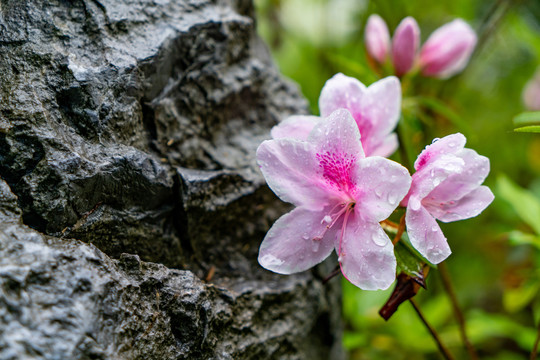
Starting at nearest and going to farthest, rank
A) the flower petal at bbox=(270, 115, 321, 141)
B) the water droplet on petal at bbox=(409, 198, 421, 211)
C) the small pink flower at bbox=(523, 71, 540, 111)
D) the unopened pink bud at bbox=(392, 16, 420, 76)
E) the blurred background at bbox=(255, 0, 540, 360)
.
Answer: the water droplet on petal at bbox=(409, 198, 421, 211)
the flower petal at bbox=(270, 115, 321, 141)
the unopened pink bud at bbox=(392, 16, 420, 76)
the blurred background at bbox=(255, 0, 540, 360)
the small pink flower at bbox=(523, 71, 540, 111)

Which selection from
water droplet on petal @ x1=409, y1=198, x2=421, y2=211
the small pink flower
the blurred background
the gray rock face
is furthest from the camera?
the small pink flower

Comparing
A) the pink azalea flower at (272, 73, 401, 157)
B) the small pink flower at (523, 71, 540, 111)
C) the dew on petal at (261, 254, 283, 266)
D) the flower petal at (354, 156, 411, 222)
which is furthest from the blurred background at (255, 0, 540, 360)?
the dew on petal at (261, 254, 283, 266)

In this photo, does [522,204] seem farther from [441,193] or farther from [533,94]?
[533,94]

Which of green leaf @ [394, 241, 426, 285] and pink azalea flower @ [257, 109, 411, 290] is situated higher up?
pink azalea flower @ [257, 109, 411, 290]

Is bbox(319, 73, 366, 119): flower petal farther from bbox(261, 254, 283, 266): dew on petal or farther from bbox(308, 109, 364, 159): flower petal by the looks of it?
bbox(261, 254, 283, 266): dew on petal

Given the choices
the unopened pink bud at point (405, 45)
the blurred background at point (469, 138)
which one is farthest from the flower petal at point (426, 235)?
the unopened pink bud at point (405, 45)

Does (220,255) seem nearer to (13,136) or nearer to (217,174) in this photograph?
(217,174)

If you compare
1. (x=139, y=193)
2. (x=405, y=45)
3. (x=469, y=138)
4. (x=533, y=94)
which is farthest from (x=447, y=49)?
(x=533, y=94)
